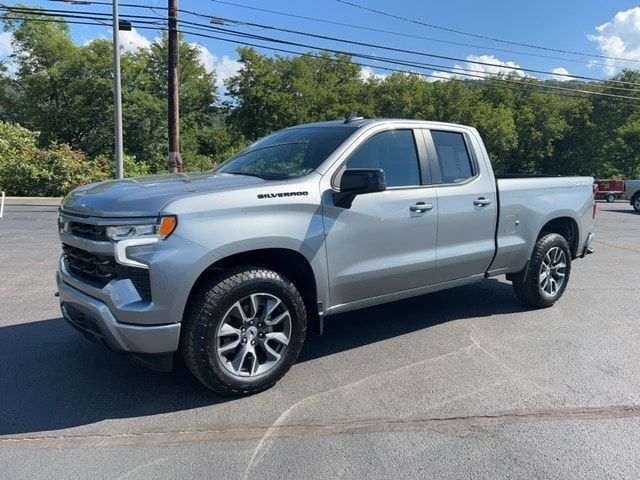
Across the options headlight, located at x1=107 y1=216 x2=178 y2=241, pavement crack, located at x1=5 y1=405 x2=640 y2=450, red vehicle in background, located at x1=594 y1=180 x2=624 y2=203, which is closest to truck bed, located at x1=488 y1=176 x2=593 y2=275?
pavement crack, located at x1=5 y1=405 x2=640 y2=450

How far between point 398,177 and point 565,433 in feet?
7.42

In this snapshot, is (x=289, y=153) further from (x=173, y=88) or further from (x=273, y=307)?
(x=173, y=88)

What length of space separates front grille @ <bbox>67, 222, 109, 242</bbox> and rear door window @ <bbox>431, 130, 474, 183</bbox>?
2876 millimetres

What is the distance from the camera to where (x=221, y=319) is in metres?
3.62

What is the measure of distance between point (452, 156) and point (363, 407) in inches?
101

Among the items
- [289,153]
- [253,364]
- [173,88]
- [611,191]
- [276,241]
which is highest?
[173,88]

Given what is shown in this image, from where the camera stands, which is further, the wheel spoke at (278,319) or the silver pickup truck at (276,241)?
the wheel spoke at (278,319)

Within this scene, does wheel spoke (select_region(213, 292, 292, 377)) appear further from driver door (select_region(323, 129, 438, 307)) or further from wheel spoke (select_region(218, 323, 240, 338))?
driver door (select_region(323, 129, 438, 307))

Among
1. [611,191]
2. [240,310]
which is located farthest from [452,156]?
[611,191]

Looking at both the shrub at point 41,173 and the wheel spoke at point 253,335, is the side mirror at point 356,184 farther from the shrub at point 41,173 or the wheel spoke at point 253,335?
the shrub at point 41,173

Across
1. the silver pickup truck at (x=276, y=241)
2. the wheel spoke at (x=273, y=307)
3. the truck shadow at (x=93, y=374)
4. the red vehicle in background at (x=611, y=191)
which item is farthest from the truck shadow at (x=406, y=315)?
the red vehicle in background at (x=611, y=191)

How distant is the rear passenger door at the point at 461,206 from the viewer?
4.88 meters

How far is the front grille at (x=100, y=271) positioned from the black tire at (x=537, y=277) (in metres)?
4.00

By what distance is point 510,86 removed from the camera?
176 feet
